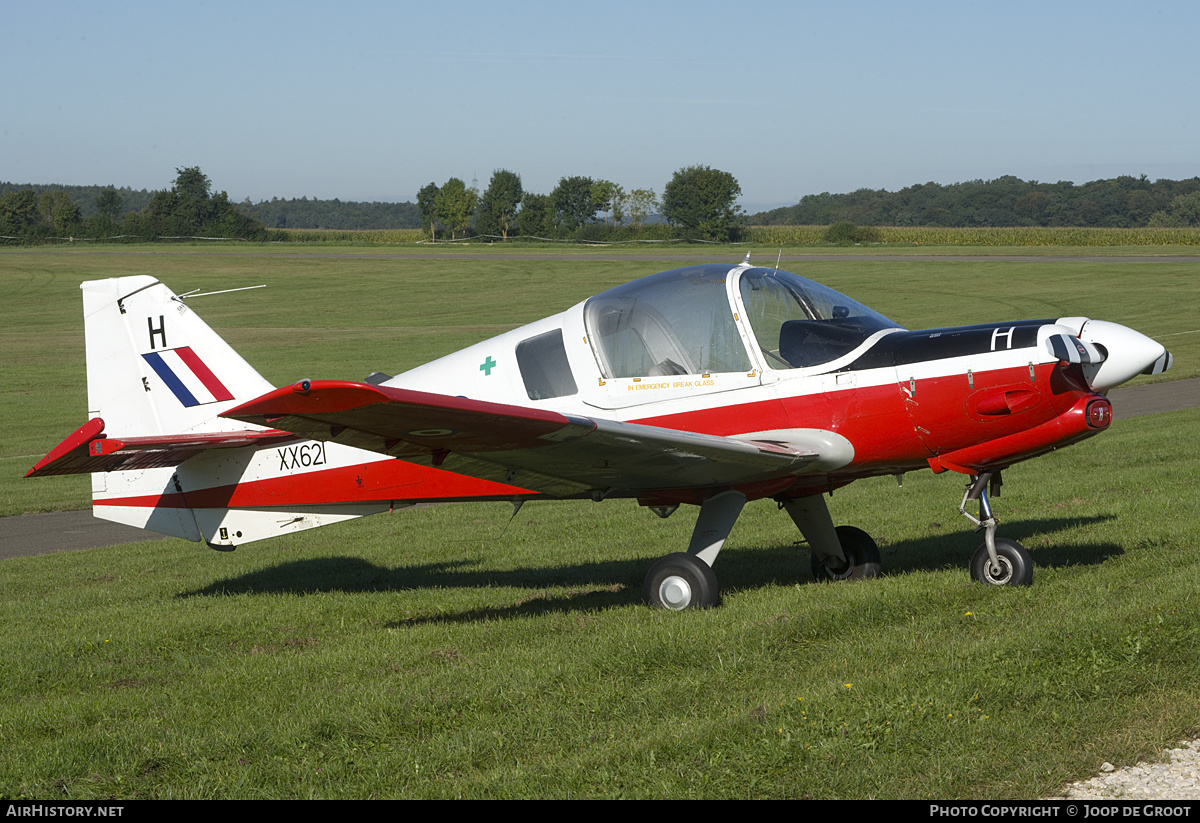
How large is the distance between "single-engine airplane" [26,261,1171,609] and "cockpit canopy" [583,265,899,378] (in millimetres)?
16

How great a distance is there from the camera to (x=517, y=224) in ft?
375

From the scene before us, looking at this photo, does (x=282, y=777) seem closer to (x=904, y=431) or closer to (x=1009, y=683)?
(x=1009, y=683)

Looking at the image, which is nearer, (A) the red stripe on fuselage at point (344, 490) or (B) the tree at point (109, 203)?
(A) the red stripe on fuselage at point (344, 490)

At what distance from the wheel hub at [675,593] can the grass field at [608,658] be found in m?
0.31

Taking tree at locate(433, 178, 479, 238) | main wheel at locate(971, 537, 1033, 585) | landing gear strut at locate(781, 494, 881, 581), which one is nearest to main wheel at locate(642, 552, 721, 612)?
landing gear strut at locate(781, 494, 881, 581)

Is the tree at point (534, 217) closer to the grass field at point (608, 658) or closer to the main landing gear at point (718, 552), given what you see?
the grass field at point (608, 658)

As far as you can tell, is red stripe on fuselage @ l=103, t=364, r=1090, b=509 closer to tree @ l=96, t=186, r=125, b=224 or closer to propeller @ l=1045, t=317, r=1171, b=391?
propeller @ l=1045, t=317, r=1171, b=391

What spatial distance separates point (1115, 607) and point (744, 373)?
Answer: 2801 millimetres

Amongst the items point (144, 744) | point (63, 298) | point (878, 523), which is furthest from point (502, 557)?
point (63, 298)

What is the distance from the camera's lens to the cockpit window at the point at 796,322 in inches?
302

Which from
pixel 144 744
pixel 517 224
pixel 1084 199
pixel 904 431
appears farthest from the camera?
pixel 1084 199

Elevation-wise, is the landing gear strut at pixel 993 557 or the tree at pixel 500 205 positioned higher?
the tree at pixel 500 205

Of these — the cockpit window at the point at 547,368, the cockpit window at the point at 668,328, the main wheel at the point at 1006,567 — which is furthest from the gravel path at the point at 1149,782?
the cockpit window at the point at 547,368

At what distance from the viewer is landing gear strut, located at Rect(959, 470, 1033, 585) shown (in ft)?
24.5
